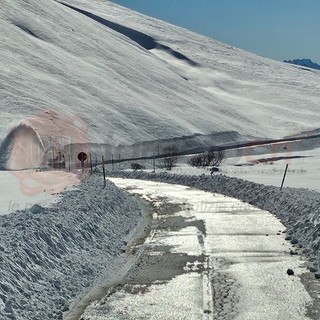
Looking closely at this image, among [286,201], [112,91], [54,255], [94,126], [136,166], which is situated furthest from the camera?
[112,91]

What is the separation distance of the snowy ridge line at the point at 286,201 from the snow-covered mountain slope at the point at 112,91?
36304 mm

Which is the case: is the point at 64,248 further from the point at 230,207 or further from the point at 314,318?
the point at 230,207

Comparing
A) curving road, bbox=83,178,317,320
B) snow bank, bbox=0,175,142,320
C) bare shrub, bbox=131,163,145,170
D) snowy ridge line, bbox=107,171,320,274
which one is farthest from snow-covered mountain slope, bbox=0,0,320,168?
snow bank, bbox=0,175,142,320

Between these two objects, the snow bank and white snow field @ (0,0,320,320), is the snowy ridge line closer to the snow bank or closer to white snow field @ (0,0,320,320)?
white snow field @ (0,0,320,320)

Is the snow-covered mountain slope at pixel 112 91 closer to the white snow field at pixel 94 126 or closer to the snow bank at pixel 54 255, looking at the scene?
the white snow field at pixel 94 126

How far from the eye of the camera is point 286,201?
2220 cm

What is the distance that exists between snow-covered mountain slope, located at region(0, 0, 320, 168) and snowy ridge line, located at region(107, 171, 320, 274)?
119 feet

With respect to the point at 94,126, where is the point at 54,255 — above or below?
below

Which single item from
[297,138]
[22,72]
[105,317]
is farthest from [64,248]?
[297,138]

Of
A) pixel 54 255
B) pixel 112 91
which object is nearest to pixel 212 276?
pixel 54 255

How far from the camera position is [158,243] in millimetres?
15984

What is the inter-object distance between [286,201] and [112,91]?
87128 millimetres

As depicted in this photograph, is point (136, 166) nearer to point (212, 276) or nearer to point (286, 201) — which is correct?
point (286, 201)

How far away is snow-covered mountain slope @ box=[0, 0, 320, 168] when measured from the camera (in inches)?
3374
